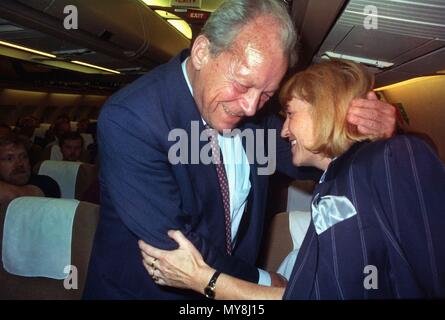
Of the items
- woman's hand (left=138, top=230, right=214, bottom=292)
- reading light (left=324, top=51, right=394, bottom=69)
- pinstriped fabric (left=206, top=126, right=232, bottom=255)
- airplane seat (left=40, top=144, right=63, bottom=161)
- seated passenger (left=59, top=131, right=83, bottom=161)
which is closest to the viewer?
woman's hand (left=138, top=230, right=214, bottom=292)

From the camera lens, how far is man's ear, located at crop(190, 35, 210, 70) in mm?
1248

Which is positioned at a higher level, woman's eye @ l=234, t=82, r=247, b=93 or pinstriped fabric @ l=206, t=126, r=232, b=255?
woman's eye @ l=234, t=82, r=247, b=93

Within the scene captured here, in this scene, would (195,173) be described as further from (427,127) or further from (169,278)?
(427,127)

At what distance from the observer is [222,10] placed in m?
1.21

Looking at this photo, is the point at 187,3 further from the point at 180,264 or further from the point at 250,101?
the point at 180,264

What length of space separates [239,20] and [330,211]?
66 centimetres

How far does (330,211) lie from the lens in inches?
42.6

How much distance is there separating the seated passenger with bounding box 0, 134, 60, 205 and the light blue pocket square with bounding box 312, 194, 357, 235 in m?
3.03

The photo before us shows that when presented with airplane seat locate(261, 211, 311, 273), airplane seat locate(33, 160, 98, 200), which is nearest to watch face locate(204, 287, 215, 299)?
airplane seat locate(261, 211, 311, 273)

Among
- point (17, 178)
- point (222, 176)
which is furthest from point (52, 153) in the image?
point (222, 176)

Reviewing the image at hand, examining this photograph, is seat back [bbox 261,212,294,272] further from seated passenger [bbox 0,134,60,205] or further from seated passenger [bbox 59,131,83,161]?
seated passenger [bbox 59,131,83,161]

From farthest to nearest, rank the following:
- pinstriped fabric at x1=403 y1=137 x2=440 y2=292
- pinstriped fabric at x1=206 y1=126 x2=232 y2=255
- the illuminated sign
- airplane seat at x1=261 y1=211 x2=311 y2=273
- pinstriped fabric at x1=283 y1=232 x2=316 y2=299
Answer: 1. the illuminated sign
2. airplane seat at x1=261 y1=211 x2=311 y2=273
3. pinstriped fabric at x1=206 y1=126 x2=232 y2=255
4. pinstriped fabric at x1=283 y1=232 x2=316 y2=299
5. pinstriped fabric at x1=403 y1=137 x2=440 y2=292

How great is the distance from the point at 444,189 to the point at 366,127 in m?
0.30
